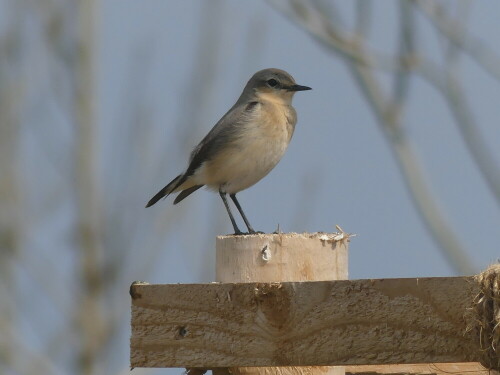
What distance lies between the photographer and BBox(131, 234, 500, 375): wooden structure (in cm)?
303

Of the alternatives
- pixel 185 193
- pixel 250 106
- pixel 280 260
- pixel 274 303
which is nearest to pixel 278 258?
pixel 280 260

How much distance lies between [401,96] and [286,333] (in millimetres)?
839

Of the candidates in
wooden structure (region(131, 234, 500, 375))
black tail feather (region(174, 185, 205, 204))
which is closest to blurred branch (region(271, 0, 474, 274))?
wooden structure (region(131, 234, 500, 375))

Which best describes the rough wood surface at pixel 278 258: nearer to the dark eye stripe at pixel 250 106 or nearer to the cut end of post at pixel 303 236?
the cut end of post at pixel 303 236

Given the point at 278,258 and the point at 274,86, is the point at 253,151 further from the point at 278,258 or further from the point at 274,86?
the point at 278,258

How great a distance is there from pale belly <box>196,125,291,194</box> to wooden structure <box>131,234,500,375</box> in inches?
113

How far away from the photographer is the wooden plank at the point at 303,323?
304 centimetres

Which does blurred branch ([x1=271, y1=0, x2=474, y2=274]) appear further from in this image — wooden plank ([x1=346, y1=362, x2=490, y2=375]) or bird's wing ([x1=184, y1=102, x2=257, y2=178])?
bird's wing ([x1=184, y1=102, x2=257, y2=178])

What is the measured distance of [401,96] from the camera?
3.13 meters

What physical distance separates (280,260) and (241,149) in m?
3.09

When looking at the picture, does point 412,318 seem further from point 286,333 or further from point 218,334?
point 218,334

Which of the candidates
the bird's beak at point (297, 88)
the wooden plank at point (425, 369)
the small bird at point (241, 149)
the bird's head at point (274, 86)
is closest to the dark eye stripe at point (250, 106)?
the small bird at point (241, 149)

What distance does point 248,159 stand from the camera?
262 inches

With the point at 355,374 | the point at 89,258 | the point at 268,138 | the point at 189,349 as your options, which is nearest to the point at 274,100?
the point at 268,138
